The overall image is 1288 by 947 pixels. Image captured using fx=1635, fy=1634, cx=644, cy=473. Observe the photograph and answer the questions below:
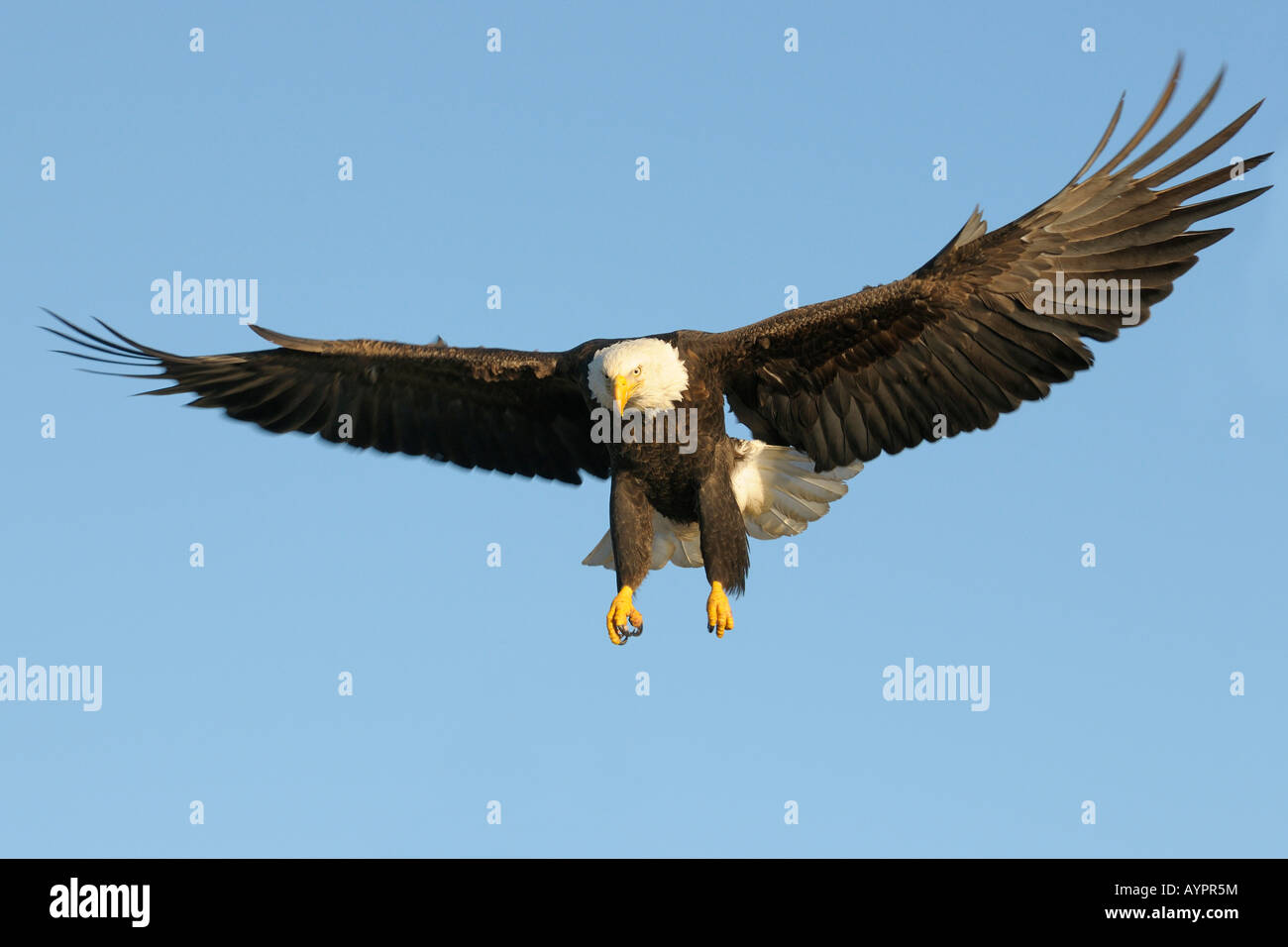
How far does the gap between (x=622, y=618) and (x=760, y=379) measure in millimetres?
1742

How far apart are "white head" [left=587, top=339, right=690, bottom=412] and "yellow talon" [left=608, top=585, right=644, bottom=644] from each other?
1.20 m

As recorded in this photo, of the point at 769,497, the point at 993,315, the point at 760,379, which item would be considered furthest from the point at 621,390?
the point at 993,315

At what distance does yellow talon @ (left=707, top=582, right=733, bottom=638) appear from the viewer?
9938 millimetres

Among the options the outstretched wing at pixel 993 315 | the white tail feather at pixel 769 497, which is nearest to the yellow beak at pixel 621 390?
the outstretched wing at pixel 993 315

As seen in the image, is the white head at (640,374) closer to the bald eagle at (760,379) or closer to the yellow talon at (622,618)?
the bald eagle at (760,379)

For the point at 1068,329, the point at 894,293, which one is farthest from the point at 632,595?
the point at 1068,329

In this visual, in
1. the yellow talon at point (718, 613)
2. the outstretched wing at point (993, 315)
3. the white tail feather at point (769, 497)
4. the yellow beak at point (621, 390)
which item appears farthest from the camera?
the white tail feather at point (769, 497)

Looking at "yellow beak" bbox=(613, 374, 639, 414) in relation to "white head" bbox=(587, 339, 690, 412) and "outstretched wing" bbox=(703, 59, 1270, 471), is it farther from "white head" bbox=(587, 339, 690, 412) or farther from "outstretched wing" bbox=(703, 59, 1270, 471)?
"outstretched wing" bbox=(703, 59, 1270, 471)

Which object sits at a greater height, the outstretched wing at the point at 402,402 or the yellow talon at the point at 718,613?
the outstretched wing at the point at 402,402

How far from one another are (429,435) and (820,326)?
3.04m

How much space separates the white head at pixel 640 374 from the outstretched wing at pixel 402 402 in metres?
1.01

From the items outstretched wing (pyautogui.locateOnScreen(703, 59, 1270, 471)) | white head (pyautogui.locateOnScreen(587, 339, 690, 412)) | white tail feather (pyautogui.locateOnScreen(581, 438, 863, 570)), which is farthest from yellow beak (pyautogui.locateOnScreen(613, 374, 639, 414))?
white tail feather (pyautogui.locateOnScreen(581, 438, 863, 570))

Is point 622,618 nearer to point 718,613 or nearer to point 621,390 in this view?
point 718,613

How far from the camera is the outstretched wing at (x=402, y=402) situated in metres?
11.0
